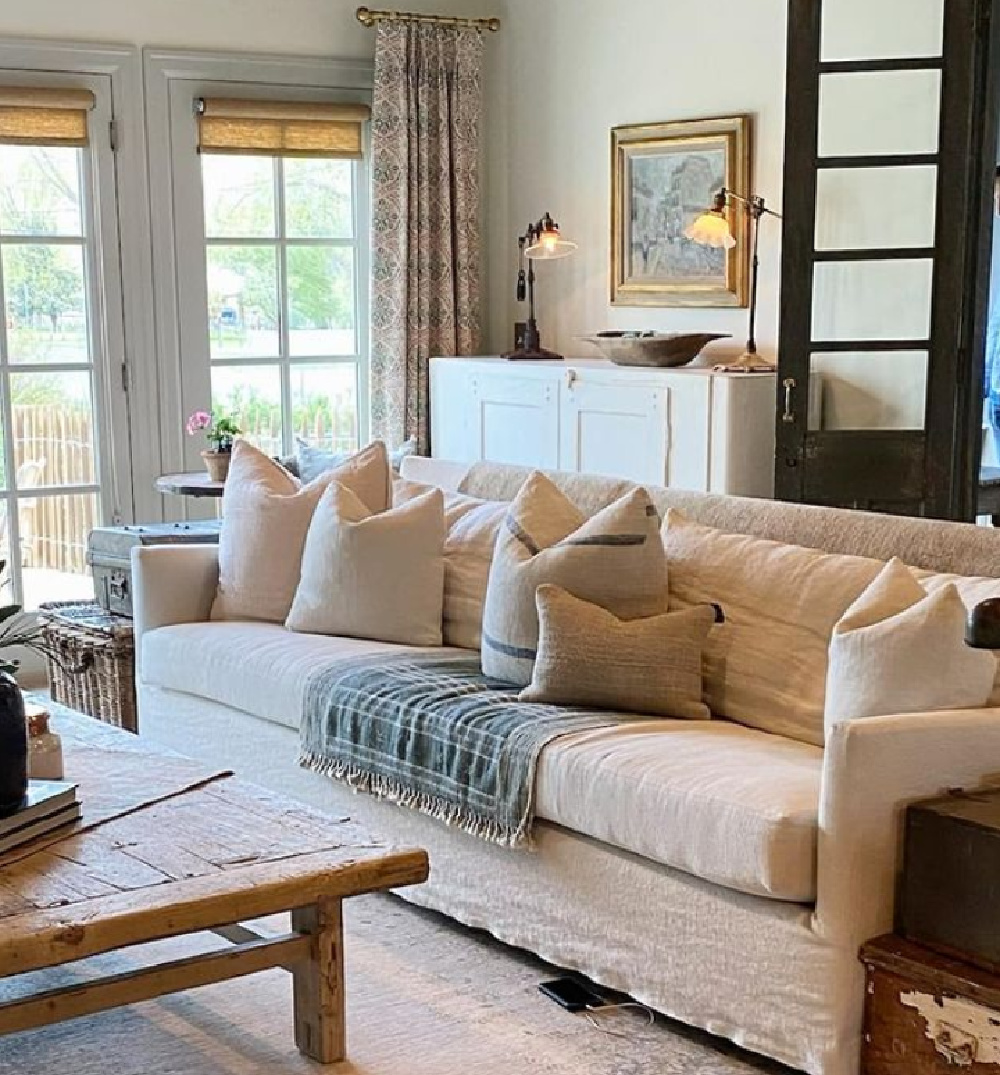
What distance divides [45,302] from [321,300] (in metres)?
1.03

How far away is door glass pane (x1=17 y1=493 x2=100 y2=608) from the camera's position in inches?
216

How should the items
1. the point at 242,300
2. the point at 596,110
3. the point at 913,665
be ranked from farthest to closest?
the point at 242,300 → the point at 596,110 → the point at 913,665

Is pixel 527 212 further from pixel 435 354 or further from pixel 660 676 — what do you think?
pixel 660 676

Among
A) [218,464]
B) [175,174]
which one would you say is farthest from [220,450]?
[175,174]

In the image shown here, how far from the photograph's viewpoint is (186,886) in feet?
7.81

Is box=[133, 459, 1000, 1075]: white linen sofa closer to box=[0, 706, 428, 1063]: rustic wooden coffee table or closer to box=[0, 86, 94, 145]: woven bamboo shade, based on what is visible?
box=[0, 706, 428, 1063]: rustic wooden coffee table

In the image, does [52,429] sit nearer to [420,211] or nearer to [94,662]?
[94,662]

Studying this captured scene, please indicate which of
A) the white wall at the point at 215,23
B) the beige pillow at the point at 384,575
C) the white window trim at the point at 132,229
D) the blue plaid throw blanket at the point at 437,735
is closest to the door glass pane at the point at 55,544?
the white window trim at the point at 132,229

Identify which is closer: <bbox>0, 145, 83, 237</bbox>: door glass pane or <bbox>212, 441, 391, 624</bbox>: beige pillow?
<bbox>212, 441, 391, 624</bbox>: beige pillow

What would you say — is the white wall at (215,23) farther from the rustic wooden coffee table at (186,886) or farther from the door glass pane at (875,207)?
the rustic wooden coffee table at (186,886)

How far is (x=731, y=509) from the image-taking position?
3.56 meters

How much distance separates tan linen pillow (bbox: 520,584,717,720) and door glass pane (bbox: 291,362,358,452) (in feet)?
9.50

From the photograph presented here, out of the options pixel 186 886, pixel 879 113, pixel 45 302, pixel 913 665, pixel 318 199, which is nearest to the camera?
pixel 186 886

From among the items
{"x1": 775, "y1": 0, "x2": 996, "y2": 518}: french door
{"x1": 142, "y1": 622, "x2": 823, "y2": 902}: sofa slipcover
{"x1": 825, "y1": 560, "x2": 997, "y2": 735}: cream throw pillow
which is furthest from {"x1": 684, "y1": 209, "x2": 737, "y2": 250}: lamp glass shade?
{"x1": 825, "y1": 560, "x2": 997, "y2": 735}: cream throw pillow
